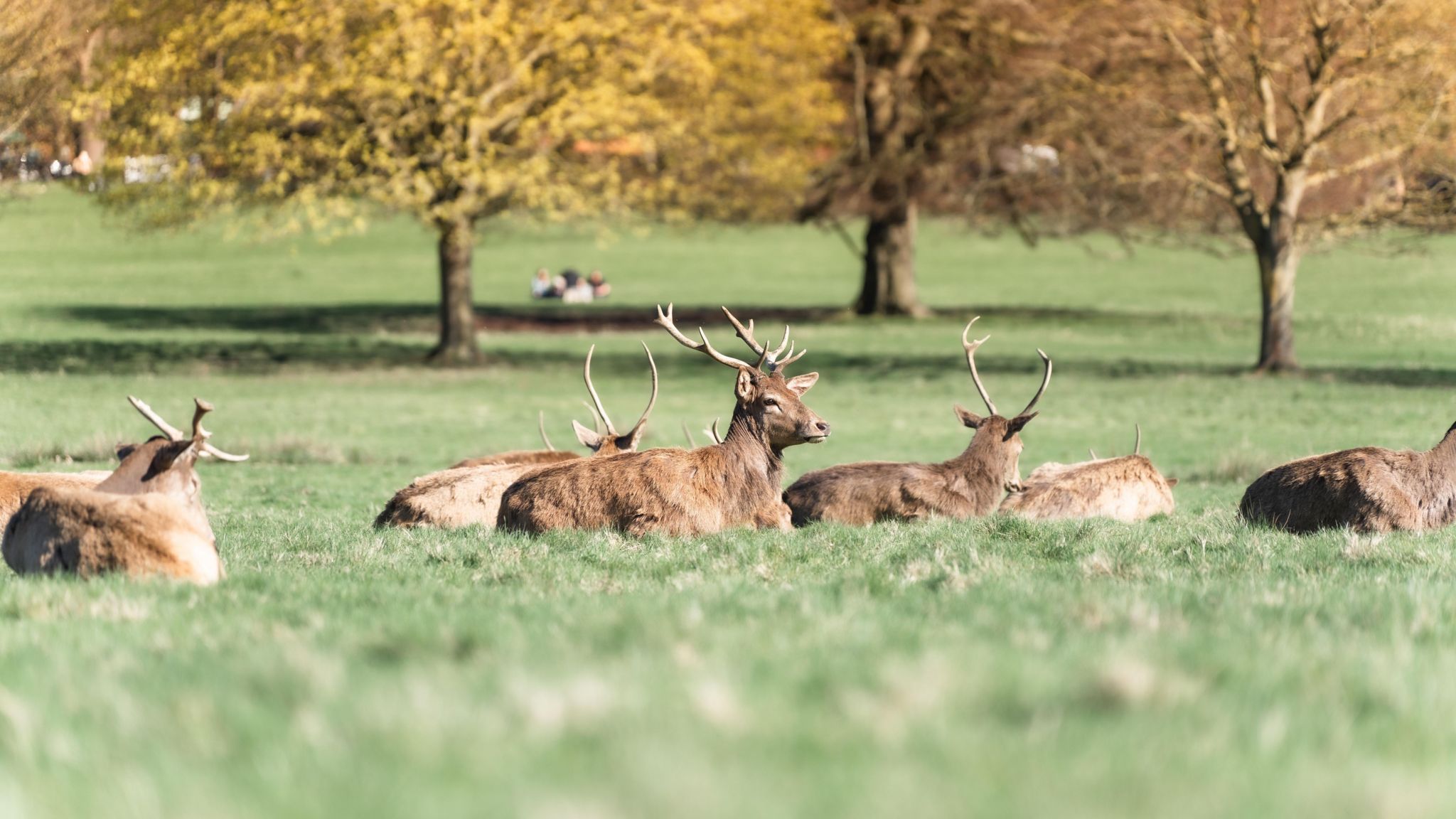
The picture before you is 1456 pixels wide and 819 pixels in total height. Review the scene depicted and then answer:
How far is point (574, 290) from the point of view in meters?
60.0

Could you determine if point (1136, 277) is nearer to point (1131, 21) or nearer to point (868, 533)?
point (1131, 21)

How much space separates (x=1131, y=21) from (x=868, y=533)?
24320 millimetres

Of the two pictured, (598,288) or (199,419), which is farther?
(598,288)

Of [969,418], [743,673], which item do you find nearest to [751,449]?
[969,418]

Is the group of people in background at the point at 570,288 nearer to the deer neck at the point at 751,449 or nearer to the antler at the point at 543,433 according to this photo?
the antler at the point at 543,433

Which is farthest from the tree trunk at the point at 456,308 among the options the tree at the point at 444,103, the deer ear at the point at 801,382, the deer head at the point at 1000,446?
the deer ear at the point at 801,382

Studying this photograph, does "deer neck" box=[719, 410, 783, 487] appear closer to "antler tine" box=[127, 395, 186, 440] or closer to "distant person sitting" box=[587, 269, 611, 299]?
"antler tine" box=[127, 395, 186, 440]

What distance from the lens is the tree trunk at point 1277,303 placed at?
1249 inches

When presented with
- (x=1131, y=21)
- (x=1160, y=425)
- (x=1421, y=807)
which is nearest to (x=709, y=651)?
(x=1421, y=807)

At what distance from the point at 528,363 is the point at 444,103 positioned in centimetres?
682

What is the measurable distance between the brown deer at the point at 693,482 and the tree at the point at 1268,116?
21384 millimetres

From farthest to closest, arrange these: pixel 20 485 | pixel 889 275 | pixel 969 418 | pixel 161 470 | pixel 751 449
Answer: pixel 889 275 < pixel 969 418 < pixel 751 449 < pixel 20 485 < pixel 161 470

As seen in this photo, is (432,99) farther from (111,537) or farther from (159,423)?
(111,537)

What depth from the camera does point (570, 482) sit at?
10.6m
